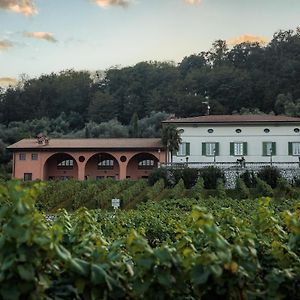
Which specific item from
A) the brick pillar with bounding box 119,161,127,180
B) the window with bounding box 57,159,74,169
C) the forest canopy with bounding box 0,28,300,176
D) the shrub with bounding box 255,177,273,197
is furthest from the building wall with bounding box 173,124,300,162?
the forest canopy with bounding box 0,28,300,176

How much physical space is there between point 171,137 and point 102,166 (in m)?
8.60

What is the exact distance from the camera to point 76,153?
45.2 metres

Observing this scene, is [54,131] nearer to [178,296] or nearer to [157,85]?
[157,85]

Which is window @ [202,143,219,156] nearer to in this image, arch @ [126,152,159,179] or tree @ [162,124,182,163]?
tree @ [162,124,182,163]

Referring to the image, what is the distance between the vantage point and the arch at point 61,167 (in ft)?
153

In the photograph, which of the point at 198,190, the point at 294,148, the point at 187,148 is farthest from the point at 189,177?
the point at 294,148

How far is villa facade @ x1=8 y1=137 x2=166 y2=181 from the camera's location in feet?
146

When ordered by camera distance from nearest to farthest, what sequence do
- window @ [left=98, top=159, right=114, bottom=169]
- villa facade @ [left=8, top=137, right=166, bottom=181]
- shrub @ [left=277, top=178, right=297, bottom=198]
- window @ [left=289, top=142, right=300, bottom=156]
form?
shrub @ [left=277, top=178, right=297, bottom=198] < window @ [left=289, top=142, right=300, bottom=156] < villa facade @ [left=8, top=137, right=166, bottom=181] < window @ [left=98, top=159, right=114, bottom=169]

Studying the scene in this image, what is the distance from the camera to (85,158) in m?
45.3

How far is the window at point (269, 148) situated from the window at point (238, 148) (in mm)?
1573

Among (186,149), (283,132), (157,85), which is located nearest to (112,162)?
(186,149)

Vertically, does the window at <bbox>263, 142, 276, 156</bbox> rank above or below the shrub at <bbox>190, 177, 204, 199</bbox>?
above

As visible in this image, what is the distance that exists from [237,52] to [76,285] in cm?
8495

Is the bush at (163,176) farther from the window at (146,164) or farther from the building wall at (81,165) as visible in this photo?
the window at (146,164)
